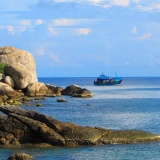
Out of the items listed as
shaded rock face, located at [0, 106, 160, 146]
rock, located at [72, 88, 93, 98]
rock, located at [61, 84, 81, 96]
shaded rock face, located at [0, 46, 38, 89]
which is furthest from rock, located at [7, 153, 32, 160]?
rock, located at [61, 84, 81, 96]

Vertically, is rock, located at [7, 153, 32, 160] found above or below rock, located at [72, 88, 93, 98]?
below

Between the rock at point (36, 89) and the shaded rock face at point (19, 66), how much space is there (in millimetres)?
1141

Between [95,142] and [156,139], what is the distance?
4.53 metres

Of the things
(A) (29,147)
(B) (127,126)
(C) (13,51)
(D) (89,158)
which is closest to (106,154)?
(D) (89,158)

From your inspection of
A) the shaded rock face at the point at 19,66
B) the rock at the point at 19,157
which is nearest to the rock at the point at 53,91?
the shaded rock face at the point at 19,66

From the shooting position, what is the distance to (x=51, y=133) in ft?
102

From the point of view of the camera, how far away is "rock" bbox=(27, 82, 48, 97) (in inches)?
3450

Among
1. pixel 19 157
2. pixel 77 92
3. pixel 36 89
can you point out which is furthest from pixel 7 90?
pixel 19 157

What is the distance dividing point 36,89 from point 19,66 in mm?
6942

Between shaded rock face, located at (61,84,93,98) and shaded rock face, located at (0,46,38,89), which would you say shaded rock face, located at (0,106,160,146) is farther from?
shaded rock face, located at (61,84,93,98)

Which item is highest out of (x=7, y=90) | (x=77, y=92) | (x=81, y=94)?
(x=77, y=92)

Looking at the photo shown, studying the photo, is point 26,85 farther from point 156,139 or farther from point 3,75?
point 156,139

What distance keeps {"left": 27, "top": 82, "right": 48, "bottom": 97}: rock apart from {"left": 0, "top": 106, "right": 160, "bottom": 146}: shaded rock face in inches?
2170

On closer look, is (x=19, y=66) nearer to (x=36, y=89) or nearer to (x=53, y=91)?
(x=36, y=89)
